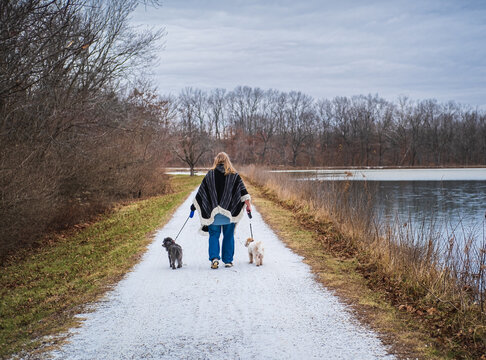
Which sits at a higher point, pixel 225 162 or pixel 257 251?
pixel 225 162

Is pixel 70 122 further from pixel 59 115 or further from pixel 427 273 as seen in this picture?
pixel 427 273

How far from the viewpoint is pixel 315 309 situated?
217 inches

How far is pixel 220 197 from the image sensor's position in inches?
305

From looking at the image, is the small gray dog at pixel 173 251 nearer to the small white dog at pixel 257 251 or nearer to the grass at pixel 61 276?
the grass at pixel 61 276

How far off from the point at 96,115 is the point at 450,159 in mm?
74509

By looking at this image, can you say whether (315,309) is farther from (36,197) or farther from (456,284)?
(36,197)

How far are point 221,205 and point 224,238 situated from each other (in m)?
0.59

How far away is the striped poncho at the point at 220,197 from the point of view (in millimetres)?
7723

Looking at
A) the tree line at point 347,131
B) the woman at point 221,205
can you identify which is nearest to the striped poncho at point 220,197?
the woman at point 221,205

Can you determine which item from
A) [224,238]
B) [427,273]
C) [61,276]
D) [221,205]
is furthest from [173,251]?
→ [427,273]

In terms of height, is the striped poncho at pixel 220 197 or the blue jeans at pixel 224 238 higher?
the striped poncho at pixel 220 197

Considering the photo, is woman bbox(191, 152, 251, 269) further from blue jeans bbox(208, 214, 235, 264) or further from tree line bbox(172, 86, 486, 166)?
tree line bbox(172, 86, 486, 166)

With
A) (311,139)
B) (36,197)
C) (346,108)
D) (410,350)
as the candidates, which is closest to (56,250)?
(36,197)

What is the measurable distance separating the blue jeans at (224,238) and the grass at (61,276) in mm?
1579
